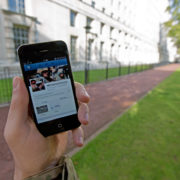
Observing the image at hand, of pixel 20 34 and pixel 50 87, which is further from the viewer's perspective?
pixel 20 34

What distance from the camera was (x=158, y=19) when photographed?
1788 inches

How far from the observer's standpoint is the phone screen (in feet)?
3.97

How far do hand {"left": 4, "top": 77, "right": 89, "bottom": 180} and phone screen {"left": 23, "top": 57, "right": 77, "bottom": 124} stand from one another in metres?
0.09

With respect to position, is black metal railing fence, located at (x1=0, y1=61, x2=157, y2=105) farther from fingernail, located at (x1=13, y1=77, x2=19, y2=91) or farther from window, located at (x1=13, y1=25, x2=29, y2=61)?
window, located at (x1=13, y1=25, x2=29, y2=61)

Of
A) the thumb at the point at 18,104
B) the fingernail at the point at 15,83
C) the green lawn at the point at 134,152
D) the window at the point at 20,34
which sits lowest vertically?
the green lawn at the point at 134,152

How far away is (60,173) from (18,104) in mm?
626

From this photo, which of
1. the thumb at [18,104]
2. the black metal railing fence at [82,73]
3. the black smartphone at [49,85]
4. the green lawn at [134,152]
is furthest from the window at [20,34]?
the thumb at [18,104]

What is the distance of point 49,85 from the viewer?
1.23 m

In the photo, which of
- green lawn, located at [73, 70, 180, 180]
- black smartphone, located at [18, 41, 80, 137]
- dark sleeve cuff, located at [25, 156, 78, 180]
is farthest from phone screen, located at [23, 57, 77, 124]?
green lawn, located at [73, 70, 180, 180]

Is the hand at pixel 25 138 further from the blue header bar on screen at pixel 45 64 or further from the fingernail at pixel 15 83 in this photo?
the blue header bar on screen at pixel 45 64

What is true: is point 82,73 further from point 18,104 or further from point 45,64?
point 18,104

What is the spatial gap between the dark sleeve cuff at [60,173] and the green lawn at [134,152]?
1219mm

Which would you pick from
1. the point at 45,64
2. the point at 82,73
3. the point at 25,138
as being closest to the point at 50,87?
the point at 45,64

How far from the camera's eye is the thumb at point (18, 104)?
1049 millimetres
